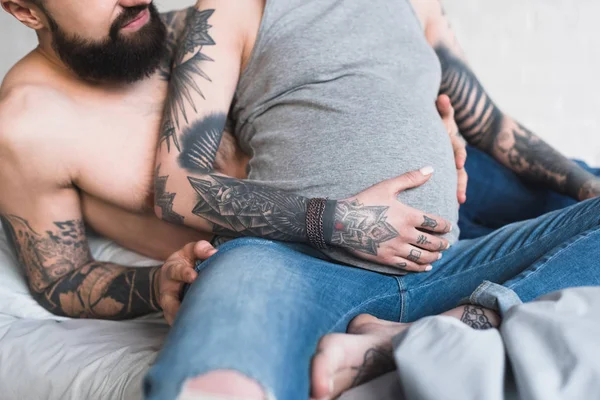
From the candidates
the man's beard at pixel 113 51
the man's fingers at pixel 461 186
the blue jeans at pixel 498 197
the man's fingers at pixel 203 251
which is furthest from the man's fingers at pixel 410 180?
the man's beard at pixel 113 51

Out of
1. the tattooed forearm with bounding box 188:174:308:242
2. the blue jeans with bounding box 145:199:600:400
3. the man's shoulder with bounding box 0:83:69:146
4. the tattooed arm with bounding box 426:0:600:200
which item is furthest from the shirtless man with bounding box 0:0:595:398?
the tattooed arm with bounding box 426:0:600:200

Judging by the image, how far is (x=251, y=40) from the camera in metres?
1.34

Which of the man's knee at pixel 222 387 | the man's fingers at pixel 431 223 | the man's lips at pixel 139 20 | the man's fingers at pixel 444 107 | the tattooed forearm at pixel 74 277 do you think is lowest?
the tattooed forearm at pixel 74 277

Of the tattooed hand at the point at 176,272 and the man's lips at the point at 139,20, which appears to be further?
the man's lips at the point at 139,20

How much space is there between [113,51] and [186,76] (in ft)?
0.59

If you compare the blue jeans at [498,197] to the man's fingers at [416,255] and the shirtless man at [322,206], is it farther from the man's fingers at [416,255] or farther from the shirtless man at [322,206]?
the man's fingers at [416,255]

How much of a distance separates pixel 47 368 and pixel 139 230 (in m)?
0.37

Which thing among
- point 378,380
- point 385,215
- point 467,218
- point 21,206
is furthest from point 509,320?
point 21,206

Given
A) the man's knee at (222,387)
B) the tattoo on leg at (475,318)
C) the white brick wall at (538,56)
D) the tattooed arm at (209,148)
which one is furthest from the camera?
the white brick wall at (538,56)

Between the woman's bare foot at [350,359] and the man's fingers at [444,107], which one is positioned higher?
the man's fingers at [444,107]

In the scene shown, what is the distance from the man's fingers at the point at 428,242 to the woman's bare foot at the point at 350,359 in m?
0.21

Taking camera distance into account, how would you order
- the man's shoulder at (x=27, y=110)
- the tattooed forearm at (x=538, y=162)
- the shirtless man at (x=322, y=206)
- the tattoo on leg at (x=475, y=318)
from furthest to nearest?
the tattooed forearm at (x=538, y=162), the man's shoulder at (x=27, y=110), the tattoo on leg at (x=475, y=318), the shirtless man at (x=322, y=206)

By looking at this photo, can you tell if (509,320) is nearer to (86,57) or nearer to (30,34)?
(86,57)

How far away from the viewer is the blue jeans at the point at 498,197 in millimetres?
1562
